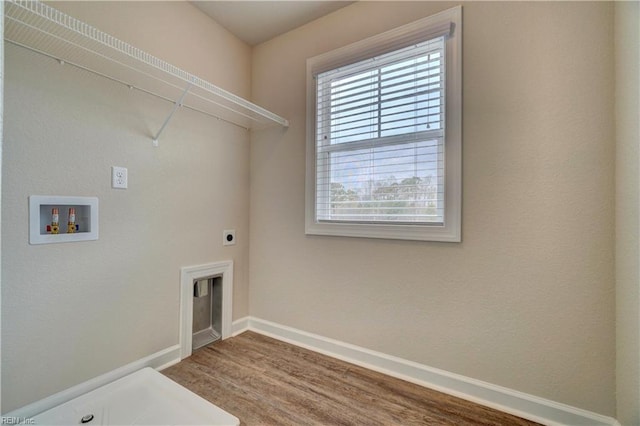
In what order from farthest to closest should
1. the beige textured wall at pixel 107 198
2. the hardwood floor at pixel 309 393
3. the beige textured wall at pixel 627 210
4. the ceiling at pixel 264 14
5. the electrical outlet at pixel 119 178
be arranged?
the ceiling at pixel 264 14 < the electrical outlet at pixel 119 178 < the hardwood floor at pixel 309 393 < the beige textured wall at pixel 107 198 < the beige textured wall at pixel 627 210

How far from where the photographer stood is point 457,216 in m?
1.63

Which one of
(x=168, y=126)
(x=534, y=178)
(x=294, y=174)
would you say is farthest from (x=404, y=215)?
(x=168, y=126)

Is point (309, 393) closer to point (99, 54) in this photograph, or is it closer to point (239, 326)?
point (239, 326)

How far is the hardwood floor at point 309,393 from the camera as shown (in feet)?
4.72

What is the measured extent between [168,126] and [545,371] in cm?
265

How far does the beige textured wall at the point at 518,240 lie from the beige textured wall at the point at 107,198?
1147 millimetres

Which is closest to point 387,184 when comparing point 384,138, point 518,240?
point 384,138

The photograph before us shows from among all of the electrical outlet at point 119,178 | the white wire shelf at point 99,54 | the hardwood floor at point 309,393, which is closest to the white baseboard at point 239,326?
the hardwood floor at point 309,393

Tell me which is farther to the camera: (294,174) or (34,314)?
(294,174)

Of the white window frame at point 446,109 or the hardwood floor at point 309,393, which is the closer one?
the hardwood floor at point 309,393

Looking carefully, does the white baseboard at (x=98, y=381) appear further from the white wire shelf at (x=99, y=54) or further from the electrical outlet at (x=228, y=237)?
the white wire shelf at (x=99, y=54)

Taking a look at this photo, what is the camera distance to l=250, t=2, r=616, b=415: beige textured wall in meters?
1.33

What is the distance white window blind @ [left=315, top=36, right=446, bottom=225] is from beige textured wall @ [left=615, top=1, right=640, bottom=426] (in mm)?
747

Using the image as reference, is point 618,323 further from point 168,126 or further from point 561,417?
point 168,126
